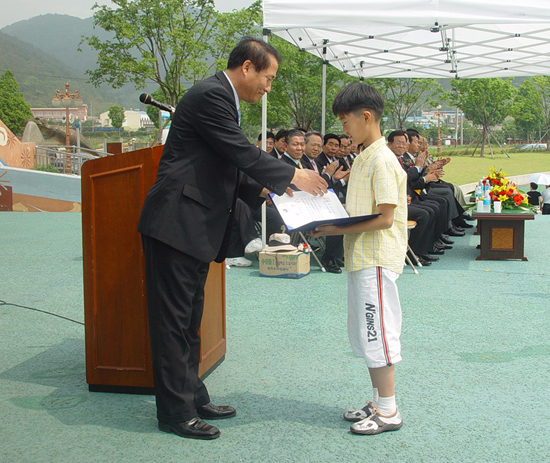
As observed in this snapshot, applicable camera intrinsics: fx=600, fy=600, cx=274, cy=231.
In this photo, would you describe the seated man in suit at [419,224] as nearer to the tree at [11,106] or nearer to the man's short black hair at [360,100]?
the man's short black hair at [360,100]

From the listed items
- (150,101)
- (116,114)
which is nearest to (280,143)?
(150,101)

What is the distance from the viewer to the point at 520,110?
120 ft

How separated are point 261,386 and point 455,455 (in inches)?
45.5

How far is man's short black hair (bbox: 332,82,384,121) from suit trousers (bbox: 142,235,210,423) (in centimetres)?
95

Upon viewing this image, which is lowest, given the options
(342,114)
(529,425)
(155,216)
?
(529,425)

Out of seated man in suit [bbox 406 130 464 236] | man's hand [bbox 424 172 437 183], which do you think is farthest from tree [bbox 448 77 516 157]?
man's hand [bbox 424 172 437 183]

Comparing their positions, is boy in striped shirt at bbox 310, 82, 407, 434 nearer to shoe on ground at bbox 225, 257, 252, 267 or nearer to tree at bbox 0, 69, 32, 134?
shoe on ground at bbox 225, 257, 252, 267

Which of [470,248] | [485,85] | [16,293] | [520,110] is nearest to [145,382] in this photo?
[16,293]

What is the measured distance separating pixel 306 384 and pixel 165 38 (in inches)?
969

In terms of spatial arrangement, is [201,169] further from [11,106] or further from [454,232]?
[11,106]

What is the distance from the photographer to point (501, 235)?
24.5ft

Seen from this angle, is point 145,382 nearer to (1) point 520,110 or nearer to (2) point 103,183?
(2) point 103,183

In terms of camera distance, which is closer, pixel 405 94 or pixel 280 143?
pixel 280 143

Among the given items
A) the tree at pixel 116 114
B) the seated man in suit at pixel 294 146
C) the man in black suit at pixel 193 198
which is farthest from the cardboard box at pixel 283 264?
the tree at pixel 116 114
